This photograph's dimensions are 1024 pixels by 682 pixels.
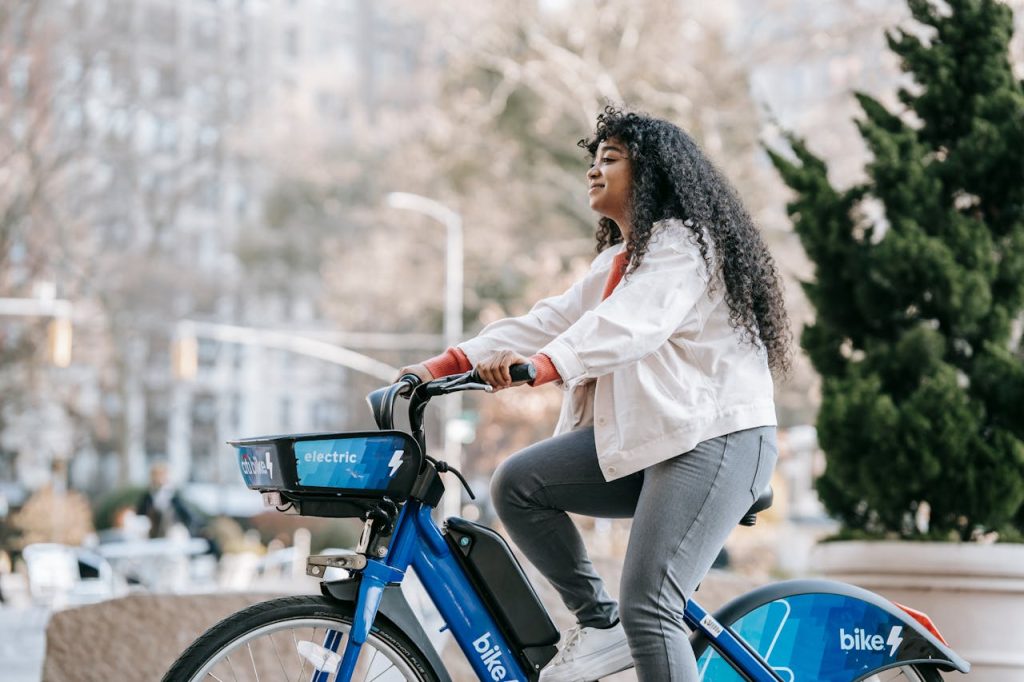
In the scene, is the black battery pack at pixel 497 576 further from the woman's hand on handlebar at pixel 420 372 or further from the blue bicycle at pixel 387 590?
the woman's hand on handlebar at pixel 420 372

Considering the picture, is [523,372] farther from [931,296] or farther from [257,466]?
[931,296]

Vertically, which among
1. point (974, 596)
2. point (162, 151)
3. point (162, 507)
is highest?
point (162, 151)

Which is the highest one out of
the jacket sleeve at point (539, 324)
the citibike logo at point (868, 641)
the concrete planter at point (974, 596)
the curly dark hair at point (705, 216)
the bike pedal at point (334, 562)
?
the curly dark hair at point (705, 216)

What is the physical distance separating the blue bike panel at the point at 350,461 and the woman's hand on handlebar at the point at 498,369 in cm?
25

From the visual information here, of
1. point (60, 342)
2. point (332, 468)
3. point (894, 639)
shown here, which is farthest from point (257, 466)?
point (60, 342)

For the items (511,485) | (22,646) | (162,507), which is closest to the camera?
(511,485)

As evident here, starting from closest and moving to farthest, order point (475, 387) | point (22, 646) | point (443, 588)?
point (475, 387), point (443, 588), point (22, 646)

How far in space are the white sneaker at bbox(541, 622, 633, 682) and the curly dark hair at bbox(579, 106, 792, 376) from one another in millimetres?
771

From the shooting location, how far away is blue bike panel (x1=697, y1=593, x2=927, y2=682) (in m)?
3.64

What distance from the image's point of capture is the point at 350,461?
9.82ft

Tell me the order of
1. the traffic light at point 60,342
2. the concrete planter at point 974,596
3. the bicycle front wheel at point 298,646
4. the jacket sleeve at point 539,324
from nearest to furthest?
the bicycle front wheel at point 298,646 < the jacket sleeve at point 539,324 < the concrete planter at point 974,596 < the traffic light at point 60,342

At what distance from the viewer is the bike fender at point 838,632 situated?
3646 mm

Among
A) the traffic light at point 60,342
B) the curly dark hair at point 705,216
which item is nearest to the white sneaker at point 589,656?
the curly dark hair at point 705,216

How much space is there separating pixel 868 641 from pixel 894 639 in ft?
0.22
